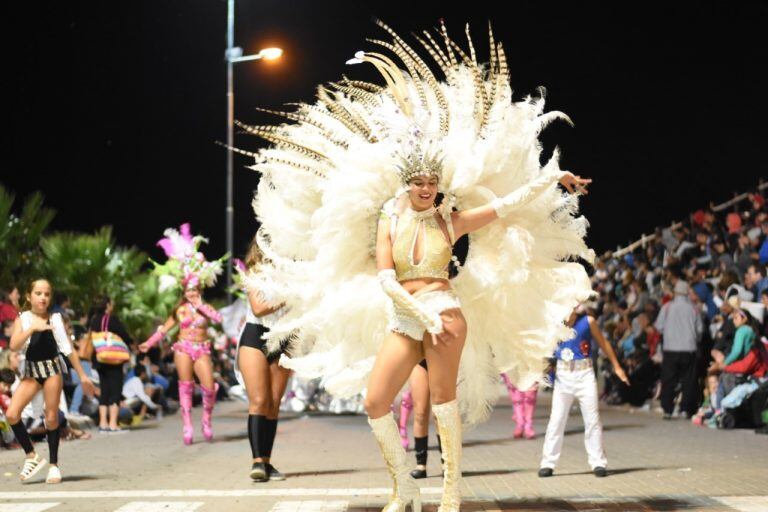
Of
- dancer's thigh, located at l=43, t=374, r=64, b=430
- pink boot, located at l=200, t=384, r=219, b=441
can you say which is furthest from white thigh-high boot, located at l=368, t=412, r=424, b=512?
pink boot, located at l=200, t=384, r=219, b=441

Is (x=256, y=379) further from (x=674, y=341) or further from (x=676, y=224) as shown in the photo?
(x=676, y=224)

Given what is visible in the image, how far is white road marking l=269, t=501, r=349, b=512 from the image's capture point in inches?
303

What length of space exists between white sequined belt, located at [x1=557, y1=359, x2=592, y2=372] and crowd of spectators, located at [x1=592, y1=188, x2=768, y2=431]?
15.7 ft

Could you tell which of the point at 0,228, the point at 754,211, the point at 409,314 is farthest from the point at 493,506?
the point at 754,211

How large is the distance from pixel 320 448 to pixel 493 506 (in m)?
5.28

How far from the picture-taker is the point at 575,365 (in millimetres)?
10273

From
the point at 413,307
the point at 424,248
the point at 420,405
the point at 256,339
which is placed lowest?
the point at 420,405

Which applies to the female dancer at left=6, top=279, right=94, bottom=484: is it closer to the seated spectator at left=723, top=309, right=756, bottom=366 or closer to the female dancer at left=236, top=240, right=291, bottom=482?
the female dancer at left=236, top=240, right=291, bottom=482

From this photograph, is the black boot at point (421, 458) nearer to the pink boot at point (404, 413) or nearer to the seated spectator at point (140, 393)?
the pink boot at point (404, 413)

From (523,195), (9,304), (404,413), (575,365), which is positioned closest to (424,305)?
(523,195)

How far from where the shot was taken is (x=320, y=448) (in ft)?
42.2

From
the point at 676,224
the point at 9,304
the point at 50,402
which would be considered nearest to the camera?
the point at 50,402

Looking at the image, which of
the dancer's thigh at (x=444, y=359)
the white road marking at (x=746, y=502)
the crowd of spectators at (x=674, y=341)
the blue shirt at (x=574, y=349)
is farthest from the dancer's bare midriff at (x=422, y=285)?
the crowd of spectators at (x=674, y=341)

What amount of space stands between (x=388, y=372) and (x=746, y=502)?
2.91 metres
